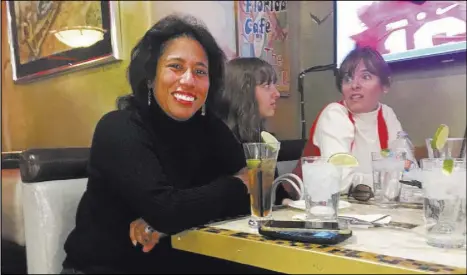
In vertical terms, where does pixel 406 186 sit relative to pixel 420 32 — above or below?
below

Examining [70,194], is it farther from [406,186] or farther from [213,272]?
[406,186]

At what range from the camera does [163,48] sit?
1.11m

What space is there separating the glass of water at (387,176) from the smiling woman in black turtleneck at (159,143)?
0.26 m

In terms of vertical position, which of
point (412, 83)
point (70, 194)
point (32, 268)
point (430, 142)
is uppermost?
→ point (412, 83)

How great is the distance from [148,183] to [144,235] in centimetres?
19

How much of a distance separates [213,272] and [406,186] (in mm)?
Answer: 514

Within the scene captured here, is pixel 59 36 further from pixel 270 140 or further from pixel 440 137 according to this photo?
pixel 440 137

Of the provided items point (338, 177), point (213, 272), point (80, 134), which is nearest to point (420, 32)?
point (338, 177)

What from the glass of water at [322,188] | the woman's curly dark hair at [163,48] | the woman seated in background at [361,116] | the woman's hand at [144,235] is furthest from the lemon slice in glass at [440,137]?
the woman's hand at [144,235]

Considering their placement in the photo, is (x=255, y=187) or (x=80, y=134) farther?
(x=80, y=134)

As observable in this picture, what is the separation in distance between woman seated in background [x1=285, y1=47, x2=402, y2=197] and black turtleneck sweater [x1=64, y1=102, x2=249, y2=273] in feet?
0.64

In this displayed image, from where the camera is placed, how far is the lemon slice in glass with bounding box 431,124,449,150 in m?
0.84

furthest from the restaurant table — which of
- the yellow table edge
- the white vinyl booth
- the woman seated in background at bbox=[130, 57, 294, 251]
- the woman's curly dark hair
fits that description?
the white vinyl booth

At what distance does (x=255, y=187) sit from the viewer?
3.08 ft
